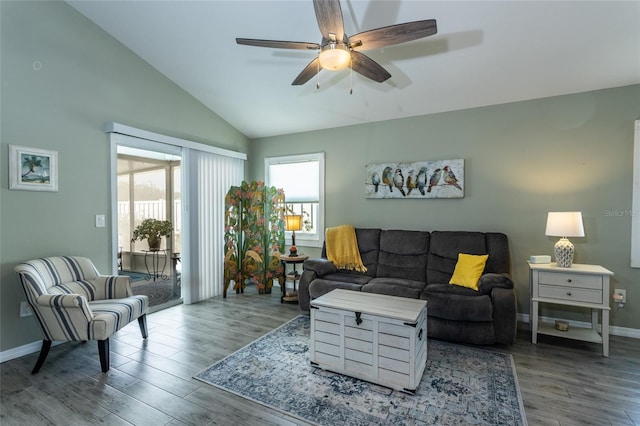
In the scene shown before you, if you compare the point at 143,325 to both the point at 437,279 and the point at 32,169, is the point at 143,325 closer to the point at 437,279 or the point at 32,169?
the point at 32,169

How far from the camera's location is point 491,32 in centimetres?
269

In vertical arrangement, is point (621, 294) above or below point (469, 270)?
below

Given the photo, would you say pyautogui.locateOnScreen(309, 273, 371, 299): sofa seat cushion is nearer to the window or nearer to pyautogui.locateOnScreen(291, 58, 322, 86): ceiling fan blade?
the window

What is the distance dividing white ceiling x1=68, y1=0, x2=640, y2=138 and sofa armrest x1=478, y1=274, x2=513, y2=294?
2.06m

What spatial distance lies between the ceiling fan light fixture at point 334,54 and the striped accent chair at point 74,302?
2.61 m

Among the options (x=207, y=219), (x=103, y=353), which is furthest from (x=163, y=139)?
(x=103, y=353)

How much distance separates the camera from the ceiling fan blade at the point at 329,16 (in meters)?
1.78

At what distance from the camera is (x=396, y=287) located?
321 cm

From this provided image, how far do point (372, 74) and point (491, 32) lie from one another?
3.80ft

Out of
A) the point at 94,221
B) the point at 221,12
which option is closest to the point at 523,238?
the point at 221,12

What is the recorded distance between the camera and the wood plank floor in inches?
76.0

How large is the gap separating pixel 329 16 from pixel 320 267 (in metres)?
2.68

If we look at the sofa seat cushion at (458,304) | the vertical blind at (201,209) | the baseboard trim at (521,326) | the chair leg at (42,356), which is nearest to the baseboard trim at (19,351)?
the baseboard trim at (521,326)

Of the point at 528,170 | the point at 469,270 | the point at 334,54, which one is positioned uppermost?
the point at 334,54
